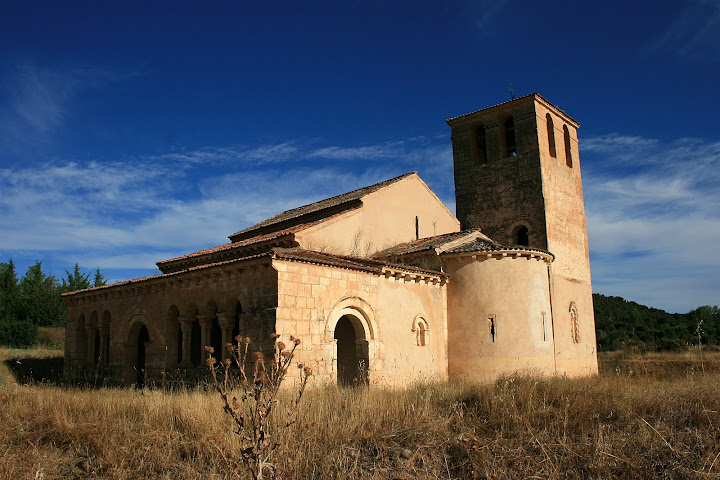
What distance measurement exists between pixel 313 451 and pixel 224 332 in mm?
6146

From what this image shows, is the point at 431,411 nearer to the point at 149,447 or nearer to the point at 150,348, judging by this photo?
the point at 149,447

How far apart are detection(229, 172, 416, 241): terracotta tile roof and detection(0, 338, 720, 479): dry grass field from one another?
8.73 m

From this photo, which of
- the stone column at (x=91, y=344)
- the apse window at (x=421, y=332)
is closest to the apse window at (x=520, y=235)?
the apse window at (x=421, y=332)

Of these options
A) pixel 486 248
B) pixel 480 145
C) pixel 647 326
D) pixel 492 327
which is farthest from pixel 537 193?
pixel 647 326

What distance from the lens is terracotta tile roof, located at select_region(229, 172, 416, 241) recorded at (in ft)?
56.9

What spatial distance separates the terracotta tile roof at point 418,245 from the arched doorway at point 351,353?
8.01 ft

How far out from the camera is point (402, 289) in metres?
13.9

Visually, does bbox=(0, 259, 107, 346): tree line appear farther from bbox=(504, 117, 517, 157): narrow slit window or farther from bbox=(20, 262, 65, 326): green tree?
bbox=(504, 117, 517, 157): narrow slit window

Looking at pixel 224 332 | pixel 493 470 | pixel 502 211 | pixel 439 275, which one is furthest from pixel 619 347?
pixel 493 470

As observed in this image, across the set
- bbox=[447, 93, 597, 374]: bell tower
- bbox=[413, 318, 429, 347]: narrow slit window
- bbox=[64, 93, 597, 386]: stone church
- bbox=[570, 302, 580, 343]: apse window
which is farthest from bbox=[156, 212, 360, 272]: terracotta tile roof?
bbox=[570, 302, 580, 343]: apse window

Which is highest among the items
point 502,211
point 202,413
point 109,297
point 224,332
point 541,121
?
point 541,121

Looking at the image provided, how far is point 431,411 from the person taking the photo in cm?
835

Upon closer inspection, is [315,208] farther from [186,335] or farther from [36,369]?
[36,369]

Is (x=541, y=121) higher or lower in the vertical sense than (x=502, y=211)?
higher
